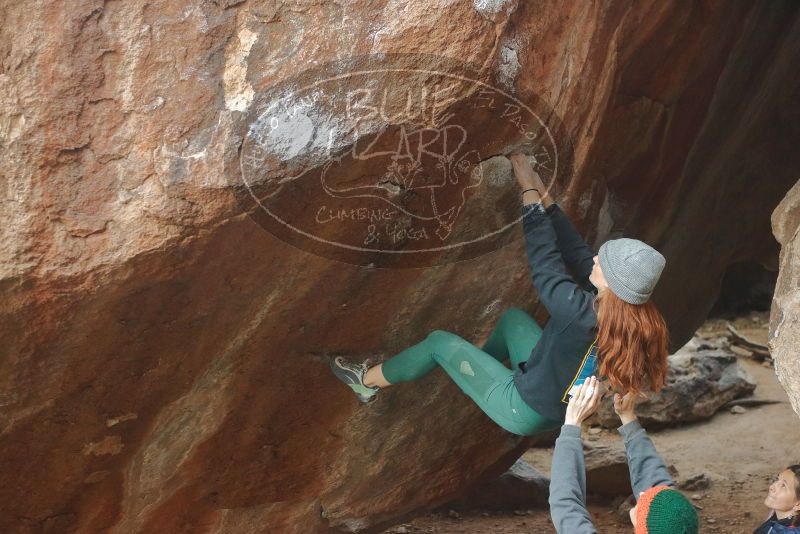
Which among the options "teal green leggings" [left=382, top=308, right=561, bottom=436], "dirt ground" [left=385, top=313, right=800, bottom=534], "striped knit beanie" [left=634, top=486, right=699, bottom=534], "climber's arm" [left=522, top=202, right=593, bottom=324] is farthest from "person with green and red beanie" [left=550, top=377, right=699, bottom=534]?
"dirt ground" [left=385, top=313, right=800, bottom=534]

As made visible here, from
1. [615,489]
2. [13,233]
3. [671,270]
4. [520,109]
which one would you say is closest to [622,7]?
[520,109]

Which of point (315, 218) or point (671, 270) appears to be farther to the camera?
point (671, 270)

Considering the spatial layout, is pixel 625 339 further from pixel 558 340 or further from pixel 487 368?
pixel 487 368

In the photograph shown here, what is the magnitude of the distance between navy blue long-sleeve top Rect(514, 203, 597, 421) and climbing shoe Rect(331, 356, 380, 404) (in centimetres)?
68

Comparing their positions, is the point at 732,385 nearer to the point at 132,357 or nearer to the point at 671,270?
the point at 671,270

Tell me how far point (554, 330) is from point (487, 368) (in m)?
0.40

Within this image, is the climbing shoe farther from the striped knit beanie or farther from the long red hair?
the striped knit beanie

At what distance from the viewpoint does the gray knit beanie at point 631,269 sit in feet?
9.29

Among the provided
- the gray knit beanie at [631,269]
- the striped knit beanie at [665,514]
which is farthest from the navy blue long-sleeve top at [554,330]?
the striped knit beanie at [665,514]

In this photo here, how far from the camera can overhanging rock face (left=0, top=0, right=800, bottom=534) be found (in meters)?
2.78

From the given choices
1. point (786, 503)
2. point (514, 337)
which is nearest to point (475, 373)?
point (514, 337)

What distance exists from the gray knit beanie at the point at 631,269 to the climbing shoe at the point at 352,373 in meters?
1.16

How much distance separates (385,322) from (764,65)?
9.10 feet

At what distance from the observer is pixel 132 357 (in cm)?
317
